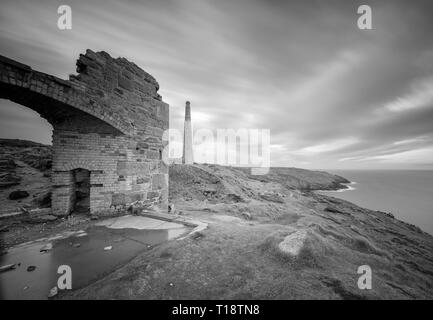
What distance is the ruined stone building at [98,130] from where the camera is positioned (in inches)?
195

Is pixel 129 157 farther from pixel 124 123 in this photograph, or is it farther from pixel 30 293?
pixel 30 293

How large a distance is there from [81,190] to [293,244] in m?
6.79

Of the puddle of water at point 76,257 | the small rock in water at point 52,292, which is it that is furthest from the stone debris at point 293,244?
the small rock in water at point 52,292

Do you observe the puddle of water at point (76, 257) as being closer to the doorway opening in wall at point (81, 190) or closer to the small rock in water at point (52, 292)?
the small rock in water at point (52, 292)

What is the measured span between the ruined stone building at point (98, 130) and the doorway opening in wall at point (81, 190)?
28mm

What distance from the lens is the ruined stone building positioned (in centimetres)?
495

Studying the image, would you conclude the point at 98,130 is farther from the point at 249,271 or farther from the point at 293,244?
the point at 293,244

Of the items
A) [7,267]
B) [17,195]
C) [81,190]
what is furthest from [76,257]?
[17,195]

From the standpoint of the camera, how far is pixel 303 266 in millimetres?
3059

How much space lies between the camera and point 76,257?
10.7ft

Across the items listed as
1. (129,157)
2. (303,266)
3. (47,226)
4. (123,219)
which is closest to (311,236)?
(303,266)

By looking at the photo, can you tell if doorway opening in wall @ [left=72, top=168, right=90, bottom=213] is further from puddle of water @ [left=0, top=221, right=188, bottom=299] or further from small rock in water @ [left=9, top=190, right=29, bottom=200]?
small rock in water @ [left=9, top=190, right=29, bottom=200]

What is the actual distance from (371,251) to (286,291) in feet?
13.1
